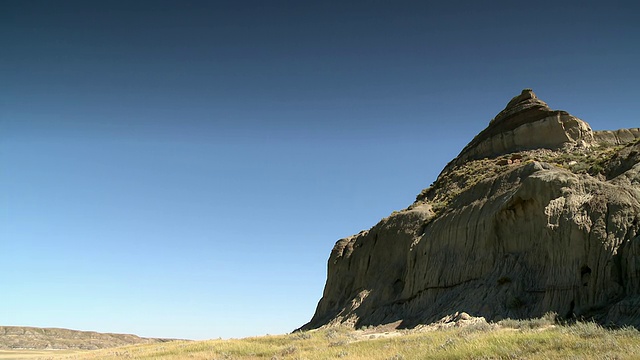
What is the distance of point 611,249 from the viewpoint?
20.4 metres

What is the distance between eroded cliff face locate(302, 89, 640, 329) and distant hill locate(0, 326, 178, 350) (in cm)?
6981

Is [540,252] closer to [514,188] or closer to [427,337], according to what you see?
[514,188]

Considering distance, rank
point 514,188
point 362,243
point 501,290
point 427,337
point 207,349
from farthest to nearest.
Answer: point 362,243 → point 514,188 → point 207,349 → point 501,290 → point 427,337

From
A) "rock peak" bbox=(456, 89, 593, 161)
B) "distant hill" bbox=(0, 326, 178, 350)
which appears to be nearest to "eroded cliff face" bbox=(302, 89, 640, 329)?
"rock peak" bbox=(456, 89, 593, 161)

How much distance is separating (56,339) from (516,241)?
11255 centimetres

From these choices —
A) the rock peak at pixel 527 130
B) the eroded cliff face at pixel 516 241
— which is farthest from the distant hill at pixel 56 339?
the rock peak at pixel 527 130

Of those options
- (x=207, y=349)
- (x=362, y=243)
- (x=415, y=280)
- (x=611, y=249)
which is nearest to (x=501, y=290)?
(x=611, y=249)

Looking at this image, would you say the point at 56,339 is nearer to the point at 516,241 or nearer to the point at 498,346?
the point at 516,241

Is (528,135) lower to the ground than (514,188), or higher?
higher

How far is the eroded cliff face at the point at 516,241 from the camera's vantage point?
20875 mm

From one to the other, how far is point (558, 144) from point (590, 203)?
2032 cm

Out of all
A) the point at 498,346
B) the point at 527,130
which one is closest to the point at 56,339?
the point at 527,130

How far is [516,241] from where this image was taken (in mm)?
26047

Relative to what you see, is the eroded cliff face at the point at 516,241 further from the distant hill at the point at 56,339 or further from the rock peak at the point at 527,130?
the distant hill at the point at 56,339
